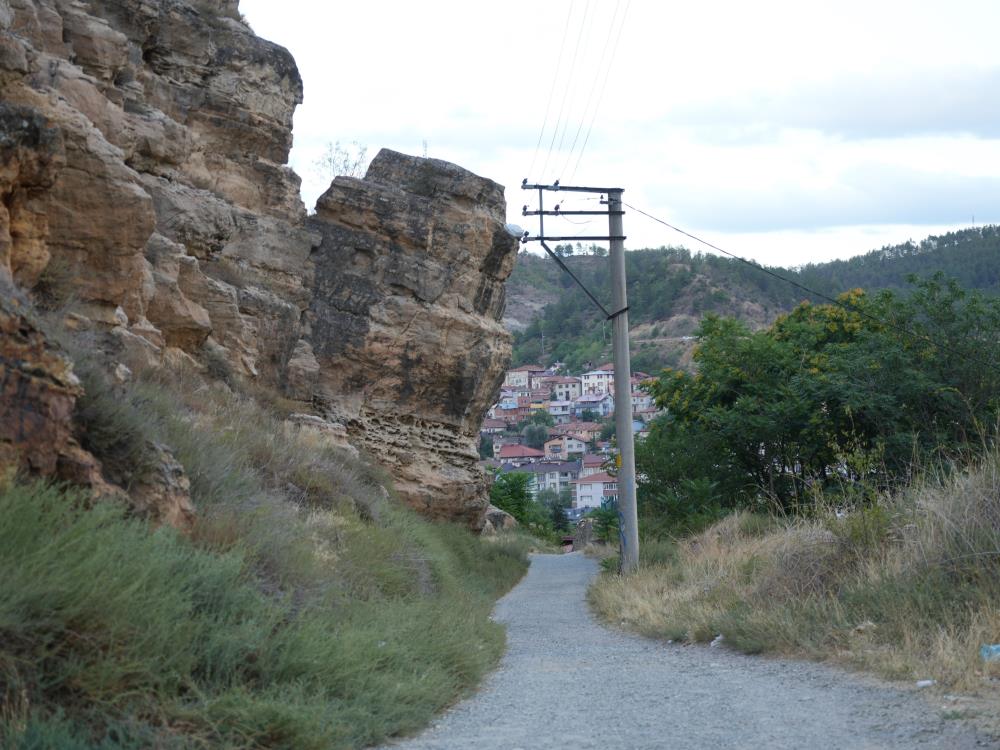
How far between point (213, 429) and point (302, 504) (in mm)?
1290

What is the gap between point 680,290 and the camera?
121m

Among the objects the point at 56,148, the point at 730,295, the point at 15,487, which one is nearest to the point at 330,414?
the point at 56,148

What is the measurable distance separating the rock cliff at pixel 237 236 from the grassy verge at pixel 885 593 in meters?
7.22

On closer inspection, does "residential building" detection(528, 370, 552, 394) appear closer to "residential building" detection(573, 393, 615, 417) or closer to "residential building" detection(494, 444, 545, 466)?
"residential building" detection(573, 393, 615, 417)

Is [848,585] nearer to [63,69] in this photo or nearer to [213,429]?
[213,429]

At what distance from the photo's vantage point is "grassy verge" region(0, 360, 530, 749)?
191 inches

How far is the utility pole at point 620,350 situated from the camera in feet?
63.3

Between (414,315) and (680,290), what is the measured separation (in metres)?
101

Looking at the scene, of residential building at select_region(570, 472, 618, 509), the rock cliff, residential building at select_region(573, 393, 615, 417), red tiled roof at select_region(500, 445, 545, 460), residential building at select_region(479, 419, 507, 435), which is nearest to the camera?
the rock cliff

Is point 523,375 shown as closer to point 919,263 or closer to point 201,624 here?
point 919,263

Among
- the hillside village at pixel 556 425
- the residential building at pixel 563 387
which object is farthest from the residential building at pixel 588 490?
the residential building at pixel 563 387

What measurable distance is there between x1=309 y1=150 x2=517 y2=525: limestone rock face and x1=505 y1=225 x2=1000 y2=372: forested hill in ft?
169

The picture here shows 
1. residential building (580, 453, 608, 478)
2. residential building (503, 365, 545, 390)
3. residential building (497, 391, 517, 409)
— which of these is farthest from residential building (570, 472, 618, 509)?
residential building (497, 391, 517, 409)

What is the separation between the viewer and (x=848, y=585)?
30.9 feet
